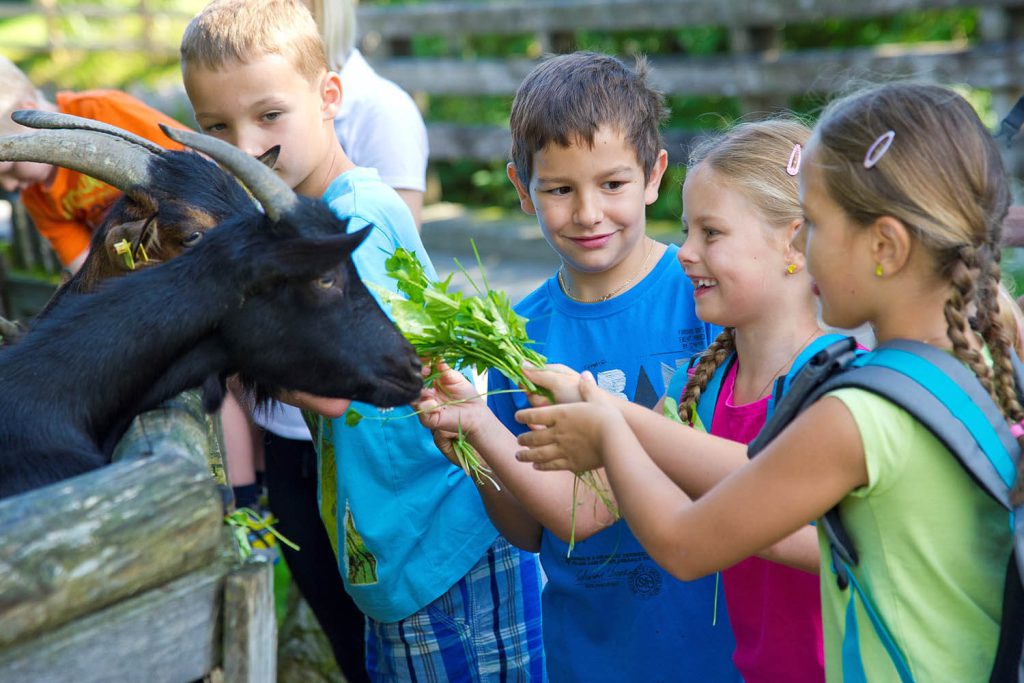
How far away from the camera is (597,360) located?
269 cm

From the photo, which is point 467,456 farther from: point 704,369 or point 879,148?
point 879,148

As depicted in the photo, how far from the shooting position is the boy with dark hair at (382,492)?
283cm

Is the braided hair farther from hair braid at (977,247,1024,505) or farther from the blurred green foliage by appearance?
the blurred green foliage

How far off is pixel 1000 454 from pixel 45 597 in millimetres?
1375

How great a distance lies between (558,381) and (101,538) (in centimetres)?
105

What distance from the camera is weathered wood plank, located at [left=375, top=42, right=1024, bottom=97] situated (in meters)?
7.79

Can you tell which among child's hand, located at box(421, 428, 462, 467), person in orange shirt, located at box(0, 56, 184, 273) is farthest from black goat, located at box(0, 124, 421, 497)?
person in orange shirt, located at box(0, 56, 184, 273)

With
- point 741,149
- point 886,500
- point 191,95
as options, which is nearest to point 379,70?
point 191,95

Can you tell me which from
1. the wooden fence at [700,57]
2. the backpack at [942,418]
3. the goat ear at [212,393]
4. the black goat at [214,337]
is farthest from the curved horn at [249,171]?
the wooden fence at [700,57]

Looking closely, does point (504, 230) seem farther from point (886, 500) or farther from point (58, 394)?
point (886, 500)

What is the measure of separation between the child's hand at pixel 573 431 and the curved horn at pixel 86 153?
150cm

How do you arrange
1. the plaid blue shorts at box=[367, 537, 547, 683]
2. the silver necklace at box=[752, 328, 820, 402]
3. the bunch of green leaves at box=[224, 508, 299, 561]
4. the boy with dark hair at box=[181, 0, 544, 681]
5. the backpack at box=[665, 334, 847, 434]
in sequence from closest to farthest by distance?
the bunch of green leaves at box=[224, 508, 299, 561] → the backpack at box=[665, 334, 847, 434] → the silver necklace at box=[752, 328, 820, 402] → the boy with dark hair at box=[181, 0, 544, 681] → the plaid blue shorts at box=[367, 537, 547, 683]

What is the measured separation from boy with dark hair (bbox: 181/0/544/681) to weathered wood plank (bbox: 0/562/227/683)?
1.21 meters

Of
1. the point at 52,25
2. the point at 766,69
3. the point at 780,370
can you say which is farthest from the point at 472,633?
the point at 52,25
